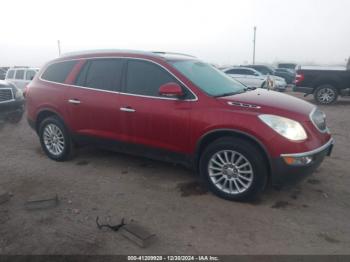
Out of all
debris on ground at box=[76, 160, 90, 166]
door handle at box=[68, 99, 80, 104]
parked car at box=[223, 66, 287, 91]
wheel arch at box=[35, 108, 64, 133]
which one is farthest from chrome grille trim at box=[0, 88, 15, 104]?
parked car at box=[223, 66, 287, 91]

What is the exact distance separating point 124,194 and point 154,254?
4.73 ft

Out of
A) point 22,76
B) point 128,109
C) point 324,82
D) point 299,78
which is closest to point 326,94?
point 324,82

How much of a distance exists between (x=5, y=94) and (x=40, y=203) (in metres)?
5.95

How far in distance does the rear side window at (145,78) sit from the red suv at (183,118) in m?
0.01

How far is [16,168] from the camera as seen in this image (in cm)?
546

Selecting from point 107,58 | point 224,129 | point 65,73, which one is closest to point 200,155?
point 224,129

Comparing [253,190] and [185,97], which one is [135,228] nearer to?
[253,190]

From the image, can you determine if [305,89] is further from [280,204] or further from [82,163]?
[82,163]

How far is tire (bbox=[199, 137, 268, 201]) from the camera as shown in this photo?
3.91 meters

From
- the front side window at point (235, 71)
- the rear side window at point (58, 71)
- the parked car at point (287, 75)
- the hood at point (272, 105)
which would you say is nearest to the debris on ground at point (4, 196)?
the rear side window at point (58, 71)

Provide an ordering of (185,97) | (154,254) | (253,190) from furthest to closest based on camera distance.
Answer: (185,97), (253,190), (154,254)

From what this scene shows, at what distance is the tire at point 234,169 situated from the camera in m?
3.91

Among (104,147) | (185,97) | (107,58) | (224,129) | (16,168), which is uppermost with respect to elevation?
(107,58)

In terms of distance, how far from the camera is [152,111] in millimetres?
4473
